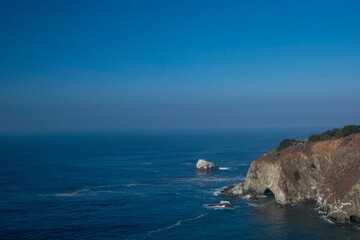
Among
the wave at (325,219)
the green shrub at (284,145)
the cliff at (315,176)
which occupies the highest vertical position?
the green shrub at (284,145)

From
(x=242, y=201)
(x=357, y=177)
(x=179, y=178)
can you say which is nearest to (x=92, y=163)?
(x=179, y=178)

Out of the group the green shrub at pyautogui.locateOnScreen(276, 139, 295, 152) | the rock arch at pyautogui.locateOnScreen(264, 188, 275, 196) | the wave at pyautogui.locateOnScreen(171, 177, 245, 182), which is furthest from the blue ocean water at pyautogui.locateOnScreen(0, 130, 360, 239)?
the green shrub at pyautogui.locateOnScreen(276, 139, 295, 152)

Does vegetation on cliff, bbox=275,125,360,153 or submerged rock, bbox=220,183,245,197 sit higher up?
vegetation on cliff, bbox=275,125,360,153

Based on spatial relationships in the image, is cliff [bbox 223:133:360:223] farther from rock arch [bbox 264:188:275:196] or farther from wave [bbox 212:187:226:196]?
wave [bbox 212:187:226:196]

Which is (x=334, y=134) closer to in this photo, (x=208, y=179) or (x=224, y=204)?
(x=224, y=204)

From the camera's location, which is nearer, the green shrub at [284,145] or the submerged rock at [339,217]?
the submerged rock at [339,217]

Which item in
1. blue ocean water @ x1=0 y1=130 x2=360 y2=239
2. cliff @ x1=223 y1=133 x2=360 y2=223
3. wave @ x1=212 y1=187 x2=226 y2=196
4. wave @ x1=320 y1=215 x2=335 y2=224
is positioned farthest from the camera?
wave @ x1=212 y1=187 x2=226 y2=196

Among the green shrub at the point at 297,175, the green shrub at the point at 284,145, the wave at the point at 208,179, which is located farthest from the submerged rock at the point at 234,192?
the wave at the point at 208,179

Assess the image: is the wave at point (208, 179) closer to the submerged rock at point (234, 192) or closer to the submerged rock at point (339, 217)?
the submerged rock at point (234, 192)

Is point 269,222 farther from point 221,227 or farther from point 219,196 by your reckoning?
point 219,196
